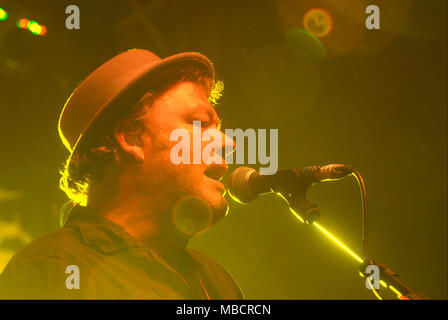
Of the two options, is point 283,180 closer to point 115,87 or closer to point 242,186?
point 242,186

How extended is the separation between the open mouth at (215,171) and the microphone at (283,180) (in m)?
0.15

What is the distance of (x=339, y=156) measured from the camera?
128 inches

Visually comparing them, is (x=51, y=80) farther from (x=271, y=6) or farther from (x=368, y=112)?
(x=368, y=112)

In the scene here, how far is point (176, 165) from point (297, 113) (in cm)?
186

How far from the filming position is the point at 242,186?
1584mm

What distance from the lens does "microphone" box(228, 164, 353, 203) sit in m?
1.33

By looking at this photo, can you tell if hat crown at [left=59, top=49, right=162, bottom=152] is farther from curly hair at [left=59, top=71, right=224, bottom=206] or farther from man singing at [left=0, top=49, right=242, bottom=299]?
curly hair at [left=59, top=71, right=224, bottom=206]

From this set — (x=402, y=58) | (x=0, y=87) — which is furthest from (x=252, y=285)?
(x=0, y=87)

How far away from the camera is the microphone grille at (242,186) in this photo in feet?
5.15

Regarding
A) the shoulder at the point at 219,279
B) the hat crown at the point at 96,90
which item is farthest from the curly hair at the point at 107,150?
the shoulder at the point at 219,279

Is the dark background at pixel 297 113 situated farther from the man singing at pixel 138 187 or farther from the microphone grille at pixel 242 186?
the microphone grille at pixel 242 186

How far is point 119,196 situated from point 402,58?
2.83 meters

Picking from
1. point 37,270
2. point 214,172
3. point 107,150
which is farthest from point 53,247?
point 214,172

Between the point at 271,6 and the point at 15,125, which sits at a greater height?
→ the point at 271,6
